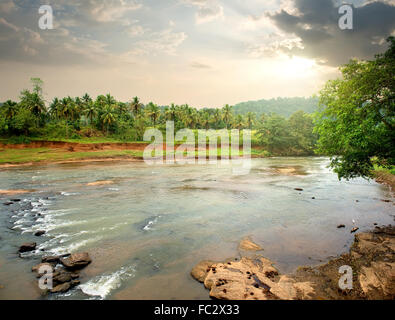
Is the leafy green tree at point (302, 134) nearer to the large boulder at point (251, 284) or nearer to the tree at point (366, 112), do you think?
the tree at point (366, 112)

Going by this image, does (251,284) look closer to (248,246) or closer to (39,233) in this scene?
(248,246)

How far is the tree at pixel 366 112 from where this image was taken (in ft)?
34.9

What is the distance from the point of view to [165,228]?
43.1ft

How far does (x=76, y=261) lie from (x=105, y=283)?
196 cm

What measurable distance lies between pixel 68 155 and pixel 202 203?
42.8 metres

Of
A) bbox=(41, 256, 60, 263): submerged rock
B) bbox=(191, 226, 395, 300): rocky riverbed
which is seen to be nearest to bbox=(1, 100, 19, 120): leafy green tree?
bbox=(41, 256, 60, 263): submerged rock

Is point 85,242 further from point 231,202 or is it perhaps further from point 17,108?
point 17,108

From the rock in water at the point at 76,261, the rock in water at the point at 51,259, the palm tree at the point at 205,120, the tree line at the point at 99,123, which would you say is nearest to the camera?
the rock in water at the point at 76,261

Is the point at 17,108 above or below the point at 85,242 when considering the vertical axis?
above

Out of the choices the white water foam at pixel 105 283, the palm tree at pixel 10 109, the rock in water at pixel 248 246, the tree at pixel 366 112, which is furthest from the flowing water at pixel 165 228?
the palm tree at pixel 10 109

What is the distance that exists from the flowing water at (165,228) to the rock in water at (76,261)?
0.29m

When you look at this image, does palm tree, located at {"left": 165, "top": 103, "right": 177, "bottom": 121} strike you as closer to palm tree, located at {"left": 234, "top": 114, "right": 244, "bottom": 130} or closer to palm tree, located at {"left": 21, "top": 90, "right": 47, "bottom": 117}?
palm tree, located at {"left": 234, "top": 114, "right": 244, "bottom": 130}
